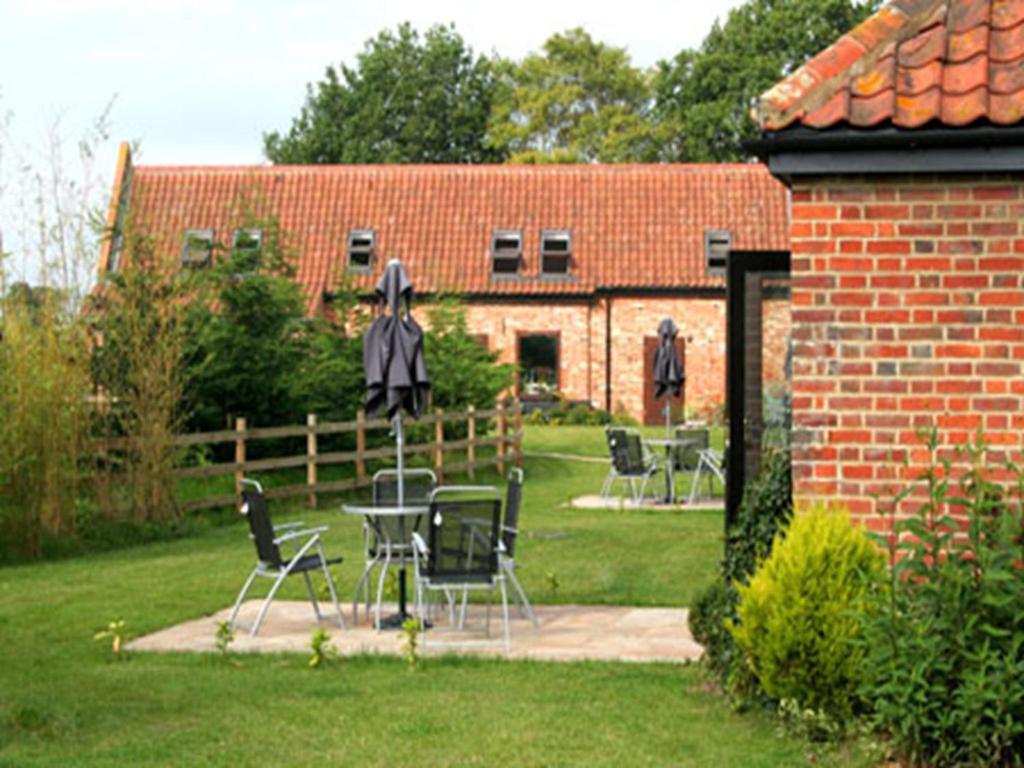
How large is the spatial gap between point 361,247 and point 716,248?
7978 mm

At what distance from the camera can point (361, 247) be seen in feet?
127

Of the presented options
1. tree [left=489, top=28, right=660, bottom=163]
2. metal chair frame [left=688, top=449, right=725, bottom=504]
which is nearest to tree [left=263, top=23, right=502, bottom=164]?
tree [left=489, top=28, right=660, bottom=163]

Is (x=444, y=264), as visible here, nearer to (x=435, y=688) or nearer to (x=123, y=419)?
(x=123, y=419)

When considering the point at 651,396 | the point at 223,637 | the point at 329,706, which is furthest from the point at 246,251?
the point at 651,396

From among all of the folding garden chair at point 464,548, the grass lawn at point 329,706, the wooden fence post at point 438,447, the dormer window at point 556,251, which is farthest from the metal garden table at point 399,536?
the dormer window at point 556,251

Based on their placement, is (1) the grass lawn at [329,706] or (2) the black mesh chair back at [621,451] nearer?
(1) the grass lawn at [329,706]

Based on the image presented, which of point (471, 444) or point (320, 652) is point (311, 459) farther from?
point (320, 652)

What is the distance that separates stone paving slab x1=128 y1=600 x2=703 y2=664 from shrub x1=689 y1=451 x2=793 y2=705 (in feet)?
2.26

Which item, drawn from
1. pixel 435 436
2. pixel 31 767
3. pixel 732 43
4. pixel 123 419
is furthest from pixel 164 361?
pixel 732 43

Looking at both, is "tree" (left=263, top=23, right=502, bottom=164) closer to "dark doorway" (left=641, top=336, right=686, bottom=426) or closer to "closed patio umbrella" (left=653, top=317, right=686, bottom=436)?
"dark doorway" (left=641, top=336, right=686, bottom=426)

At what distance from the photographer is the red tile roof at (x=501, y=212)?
125 feet

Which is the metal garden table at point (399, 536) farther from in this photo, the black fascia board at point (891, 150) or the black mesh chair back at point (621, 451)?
the black mesh chair back at point (621, 451)

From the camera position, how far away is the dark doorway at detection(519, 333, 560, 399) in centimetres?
3822

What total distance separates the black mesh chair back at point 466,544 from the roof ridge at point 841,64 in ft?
10.1
